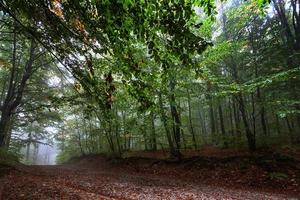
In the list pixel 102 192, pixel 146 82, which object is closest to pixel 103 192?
pixel 102 192

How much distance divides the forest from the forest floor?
0.04m

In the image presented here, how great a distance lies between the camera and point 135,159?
53.1ft

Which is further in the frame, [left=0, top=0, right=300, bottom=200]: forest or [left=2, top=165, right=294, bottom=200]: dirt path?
[left=2, top=165, right=294, bottom=200]: dirt path

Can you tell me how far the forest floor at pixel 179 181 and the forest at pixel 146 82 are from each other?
4 cm

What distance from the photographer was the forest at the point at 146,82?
10.6 ft

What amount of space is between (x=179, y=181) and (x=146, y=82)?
7.81 meters

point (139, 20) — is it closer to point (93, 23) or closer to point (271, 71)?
point (93, 23)

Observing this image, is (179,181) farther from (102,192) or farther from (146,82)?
(146,82)

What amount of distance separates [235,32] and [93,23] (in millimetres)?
15853

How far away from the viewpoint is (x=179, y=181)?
11016 mm

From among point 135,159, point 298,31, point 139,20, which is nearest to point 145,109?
point 139,20

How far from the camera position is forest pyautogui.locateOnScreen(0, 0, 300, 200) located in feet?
10.6

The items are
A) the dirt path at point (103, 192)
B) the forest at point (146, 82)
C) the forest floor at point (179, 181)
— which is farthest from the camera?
the forest floor at point (179, 181)

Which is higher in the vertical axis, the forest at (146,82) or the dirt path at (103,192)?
the forest at (146,82)
